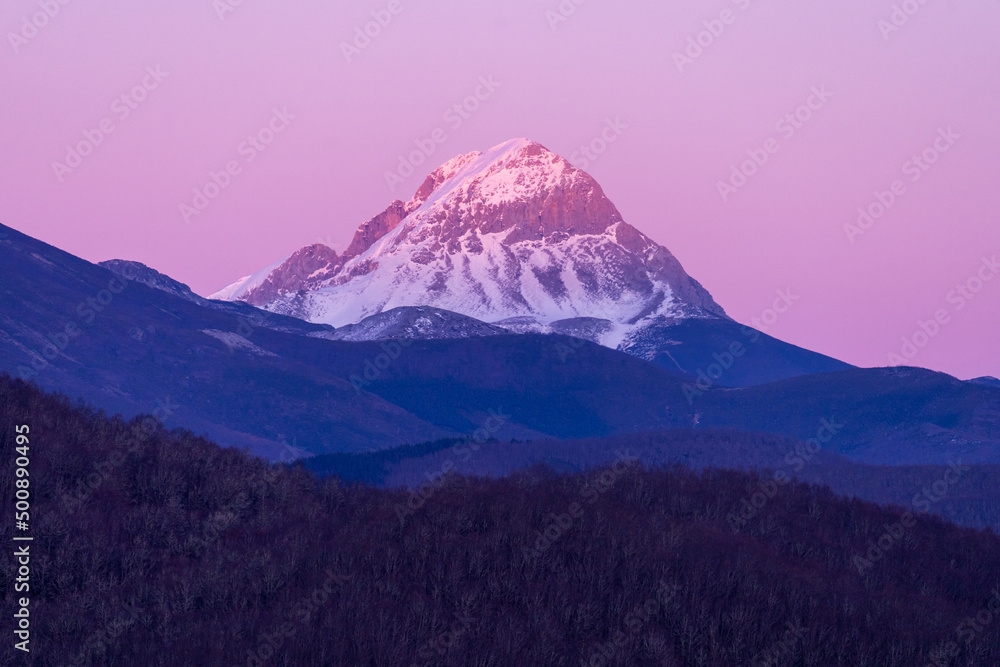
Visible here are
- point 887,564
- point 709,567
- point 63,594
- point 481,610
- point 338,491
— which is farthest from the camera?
point 887,564

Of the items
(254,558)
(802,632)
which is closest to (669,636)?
(802,632)

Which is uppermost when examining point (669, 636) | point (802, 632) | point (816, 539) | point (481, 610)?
point (816, 539)

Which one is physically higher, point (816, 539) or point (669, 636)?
point (816, 539)

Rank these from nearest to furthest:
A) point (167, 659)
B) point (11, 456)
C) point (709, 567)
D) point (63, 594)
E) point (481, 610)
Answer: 1. point (167, 659)
2. point (63, 594)
3. point (481, 610)
4. point (11, 456)
5. point (709, 567)

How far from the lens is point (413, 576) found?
69.9 metres

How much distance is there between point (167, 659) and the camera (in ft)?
181

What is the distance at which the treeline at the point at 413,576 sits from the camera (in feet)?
196

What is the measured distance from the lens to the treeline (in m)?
59.9

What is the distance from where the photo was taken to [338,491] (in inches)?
3351

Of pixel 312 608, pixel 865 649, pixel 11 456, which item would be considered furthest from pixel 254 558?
pixel 865 649

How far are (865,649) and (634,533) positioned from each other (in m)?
17.6

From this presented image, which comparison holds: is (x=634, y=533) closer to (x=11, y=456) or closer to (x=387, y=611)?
(x=387, y=611)

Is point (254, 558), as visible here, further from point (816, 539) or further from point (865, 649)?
point (816, 539)

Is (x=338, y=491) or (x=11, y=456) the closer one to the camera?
(x=11, y=456)
